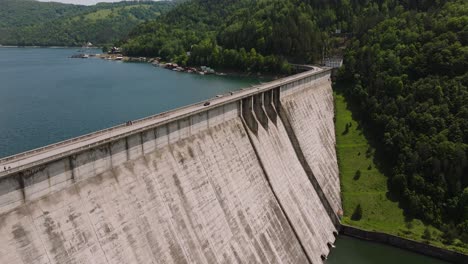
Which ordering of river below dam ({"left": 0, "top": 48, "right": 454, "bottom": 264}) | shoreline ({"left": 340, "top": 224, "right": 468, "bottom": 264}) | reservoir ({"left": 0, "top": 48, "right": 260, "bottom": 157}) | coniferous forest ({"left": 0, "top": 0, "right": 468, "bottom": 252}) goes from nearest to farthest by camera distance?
shoreline ({"left": 340, "top": 224, "right": 468, "bottom": 264}), river below dam ({"left": 0, "top": 48, "right": 454, "bottom": 264}), coniferous forest ({"left": 0, "top": 0, "right": 468, "bottom": 252}), reservoir ({"left": 0, "top": 48, "right": 260, "bottom": 157})

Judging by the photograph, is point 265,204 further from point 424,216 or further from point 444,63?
point 444,63

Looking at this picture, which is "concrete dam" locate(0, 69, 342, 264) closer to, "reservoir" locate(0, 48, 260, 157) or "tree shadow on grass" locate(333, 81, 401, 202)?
"tree shadow on grass" locate(333, 81, 401, 202)

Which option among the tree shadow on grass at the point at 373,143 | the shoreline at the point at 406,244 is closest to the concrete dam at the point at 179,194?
the shoreline at the point at 406,244

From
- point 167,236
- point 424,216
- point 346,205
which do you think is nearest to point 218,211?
point 167,236

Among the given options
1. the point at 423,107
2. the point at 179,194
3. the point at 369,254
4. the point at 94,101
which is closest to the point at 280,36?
the point at 94,101

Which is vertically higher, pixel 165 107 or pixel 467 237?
pixel 165 107

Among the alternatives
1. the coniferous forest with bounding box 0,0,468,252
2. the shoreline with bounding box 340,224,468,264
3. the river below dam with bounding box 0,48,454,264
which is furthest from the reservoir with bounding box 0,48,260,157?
the shoreline with bounding box 340,224,468,264

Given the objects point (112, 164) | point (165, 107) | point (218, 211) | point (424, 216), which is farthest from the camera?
point (165, 107)
